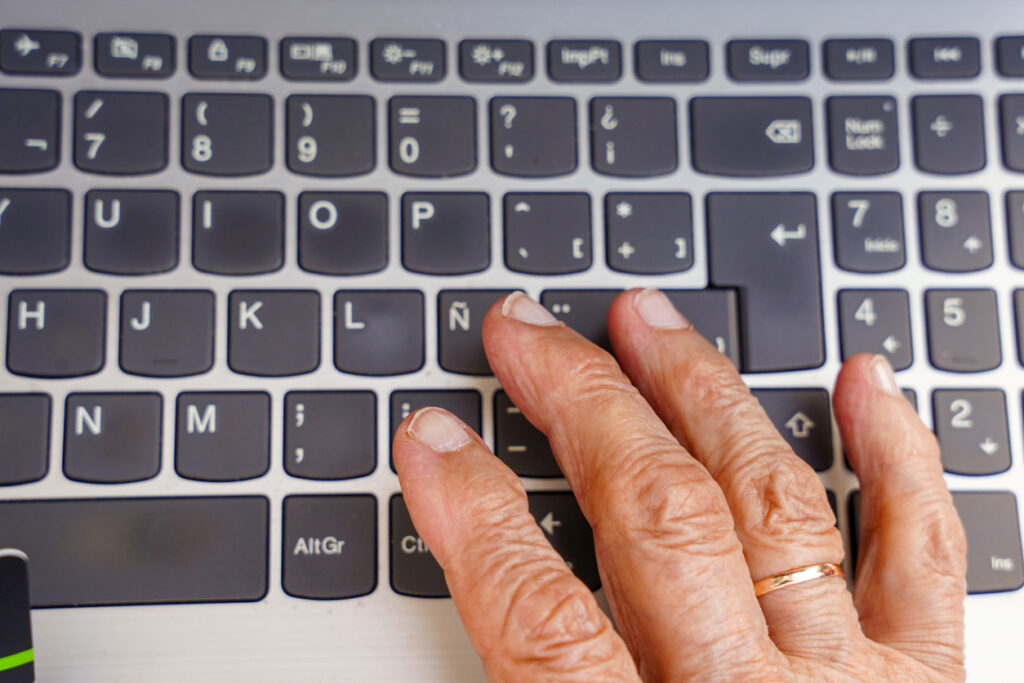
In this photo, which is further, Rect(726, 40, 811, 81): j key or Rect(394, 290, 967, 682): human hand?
Rect(726, 40, 811, 81): j key

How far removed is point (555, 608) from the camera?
→ 0.45 metres

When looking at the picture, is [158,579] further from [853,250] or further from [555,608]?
[853,250]

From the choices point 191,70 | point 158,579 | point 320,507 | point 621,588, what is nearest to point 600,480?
point 621,588

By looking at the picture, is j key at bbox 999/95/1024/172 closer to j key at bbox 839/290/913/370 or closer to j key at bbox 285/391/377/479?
j key at bbox 839/290/913/370

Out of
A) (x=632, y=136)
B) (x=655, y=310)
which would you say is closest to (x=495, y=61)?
(x=632, y=136)

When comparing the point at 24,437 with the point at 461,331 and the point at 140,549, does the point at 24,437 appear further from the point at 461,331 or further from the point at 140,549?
the point at 461,331

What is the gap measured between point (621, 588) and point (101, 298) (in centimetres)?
43

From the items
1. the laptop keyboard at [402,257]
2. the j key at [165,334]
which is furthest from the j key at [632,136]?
the j key at [165,334]

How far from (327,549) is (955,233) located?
1.76ft

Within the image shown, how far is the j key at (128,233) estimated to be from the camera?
0.53 meters

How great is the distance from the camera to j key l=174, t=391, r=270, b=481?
521 millimetres

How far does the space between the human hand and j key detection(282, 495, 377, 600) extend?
2.6 inches

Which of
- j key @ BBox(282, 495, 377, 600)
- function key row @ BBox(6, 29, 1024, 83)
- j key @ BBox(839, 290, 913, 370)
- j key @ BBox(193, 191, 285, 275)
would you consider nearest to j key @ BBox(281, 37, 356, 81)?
function key row @ BBox(6, 29, 1024, 83)

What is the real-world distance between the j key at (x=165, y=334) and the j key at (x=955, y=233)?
1.82 feet
